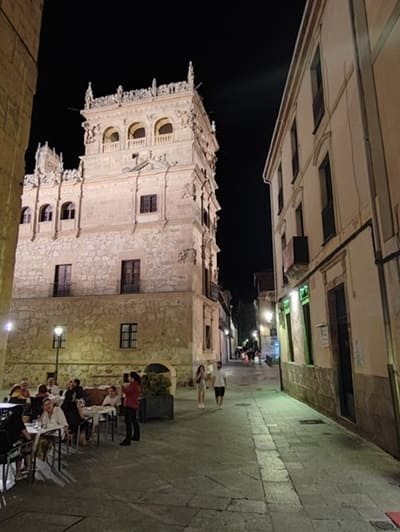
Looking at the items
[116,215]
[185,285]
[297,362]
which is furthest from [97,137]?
[297,362]

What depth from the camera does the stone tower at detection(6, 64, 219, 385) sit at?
2064cm

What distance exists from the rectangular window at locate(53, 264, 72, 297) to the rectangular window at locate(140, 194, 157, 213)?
19.1ft

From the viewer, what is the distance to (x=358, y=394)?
25.4ft

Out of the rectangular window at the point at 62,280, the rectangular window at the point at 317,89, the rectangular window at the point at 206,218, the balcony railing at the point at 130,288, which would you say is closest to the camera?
the rectangular window at the point at 317,89

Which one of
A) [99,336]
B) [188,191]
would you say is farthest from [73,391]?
[188,191]

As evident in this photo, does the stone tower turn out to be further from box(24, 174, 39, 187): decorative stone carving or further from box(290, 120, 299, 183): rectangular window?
box(290, 120, 299, 183): rectangular window

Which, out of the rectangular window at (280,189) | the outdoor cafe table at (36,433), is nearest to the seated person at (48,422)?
the outdoor cafe table at (36,433)

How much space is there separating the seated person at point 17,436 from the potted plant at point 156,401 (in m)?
4.58

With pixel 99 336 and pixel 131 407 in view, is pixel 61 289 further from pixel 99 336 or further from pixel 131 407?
pixel 131 407

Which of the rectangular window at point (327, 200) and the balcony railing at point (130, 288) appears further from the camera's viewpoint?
the balcony railing at point (130, 288)

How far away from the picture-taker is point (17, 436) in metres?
5.62

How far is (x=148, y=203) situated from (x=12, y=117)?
18.4 meters

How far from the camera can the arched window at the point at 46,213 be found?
24344 mm

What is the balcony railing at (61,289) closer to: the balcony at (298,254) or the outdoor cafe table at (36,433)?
the balcony at (298,254)
